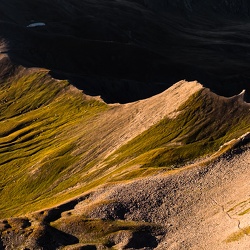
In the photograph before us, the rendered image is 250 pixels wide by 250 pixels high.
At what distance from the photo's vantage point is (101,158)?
130m

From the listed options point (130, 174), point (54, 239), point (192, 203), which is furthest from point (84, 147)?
point (192, 203)

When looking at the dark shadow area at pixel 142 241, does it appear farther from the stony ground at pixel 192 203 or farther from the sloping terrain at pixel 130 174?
the stony ground at pixel 192 203

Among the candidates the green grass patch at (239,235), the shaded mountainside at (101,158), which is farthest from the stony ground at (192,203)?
the shaded mountainside at (101,158)

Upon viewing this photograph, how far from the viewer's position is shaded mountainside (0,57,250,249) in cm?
9175

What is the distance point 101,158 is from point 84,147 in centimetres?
1080

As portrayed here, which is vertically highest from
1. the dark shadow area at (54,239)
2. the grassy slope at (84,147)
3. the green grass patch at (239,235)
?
the grassy slope at (84,147)

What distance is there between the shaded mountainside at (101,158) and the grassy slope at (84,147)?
0.28m

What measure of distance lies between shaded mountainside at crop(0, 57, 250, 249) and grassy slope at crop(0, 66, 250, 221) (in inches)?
10.9

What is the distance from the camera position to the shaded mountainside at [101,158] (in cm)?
9175

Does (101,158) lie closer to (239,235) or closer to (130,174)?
(130,174)

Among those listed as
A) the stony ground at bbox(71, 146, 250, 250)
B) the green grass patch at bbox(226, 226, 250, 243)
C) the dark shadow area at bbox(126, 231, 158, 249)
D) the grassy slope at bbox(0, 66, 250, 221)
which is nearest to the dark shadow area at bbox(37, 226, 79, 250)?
the stony ground at bbox(71, 146, 250, 250)

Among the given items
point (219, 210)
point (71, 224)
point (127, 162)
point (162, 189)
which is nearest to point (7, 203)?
point (127, 162)

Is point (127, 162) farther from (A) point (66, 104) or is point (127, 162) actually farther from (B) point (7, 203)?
(A) point (66, 104)

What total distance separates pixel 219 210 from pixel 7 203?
66.9 m
